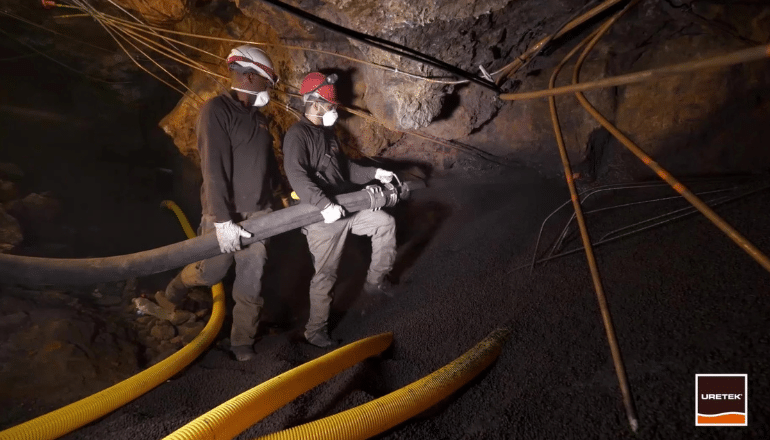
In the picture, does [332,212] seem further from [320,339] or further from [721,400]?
[721,400]

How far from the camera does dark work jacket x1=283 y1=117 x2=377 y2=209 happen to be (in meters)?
2.98

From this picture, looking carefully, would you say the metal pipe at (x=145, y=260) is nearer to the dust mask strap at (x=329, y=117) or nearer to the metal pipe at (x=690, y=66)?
the dust mask strap at (x=329, y=117)

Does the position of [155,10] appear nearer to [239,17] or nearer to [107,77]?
[239,17]

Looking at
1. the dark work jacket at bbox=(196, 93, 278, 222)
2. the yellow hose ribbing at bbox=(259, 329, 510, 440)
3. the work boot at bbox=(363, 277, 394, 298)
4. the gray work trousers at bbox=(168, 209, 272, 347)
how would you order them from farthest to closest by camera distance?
the work boot at bbox=(363, 277, 394, 298) < the gray work trousers at bbox=(168, 209, 272, 347) < the dark work jacket at bbox=(196, 93, 278, 222) < the yellow hose ribbing at bbox=(259, 329, 510, 440)

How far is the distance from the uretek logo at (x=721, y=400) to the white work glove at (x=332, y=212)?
2.50m

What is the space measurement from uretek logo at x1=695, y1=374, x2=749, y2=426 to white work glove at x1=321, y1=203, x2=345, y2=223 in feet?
8.20

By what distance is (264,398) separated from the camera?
5.48ft

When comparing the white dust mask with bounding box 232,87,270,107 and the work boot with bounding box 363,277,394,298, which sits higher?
the white dust mask with bounding box 232,87,270,107

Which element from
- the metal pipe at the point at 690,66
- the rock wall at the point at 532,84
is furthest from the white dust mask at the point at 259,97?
the metal pipe at the point at 690,66

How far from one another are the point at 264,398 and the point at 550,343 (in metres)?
1.70

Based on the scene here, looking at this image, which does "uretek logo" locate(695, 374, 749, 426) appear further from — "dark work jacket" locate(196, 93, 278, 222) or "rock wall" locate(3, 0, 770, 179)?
"dark work jacket" locate(196, 93, 278, 222)

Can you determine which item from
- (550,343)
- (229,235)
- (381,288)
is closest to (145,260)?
(229,235)

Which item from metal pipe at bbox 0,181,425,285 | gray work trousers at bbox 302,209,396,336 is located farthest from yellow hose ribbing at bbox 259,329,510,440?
metal pipe at bbox 0,181,425,285

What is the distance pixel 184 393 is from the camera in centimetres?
247
